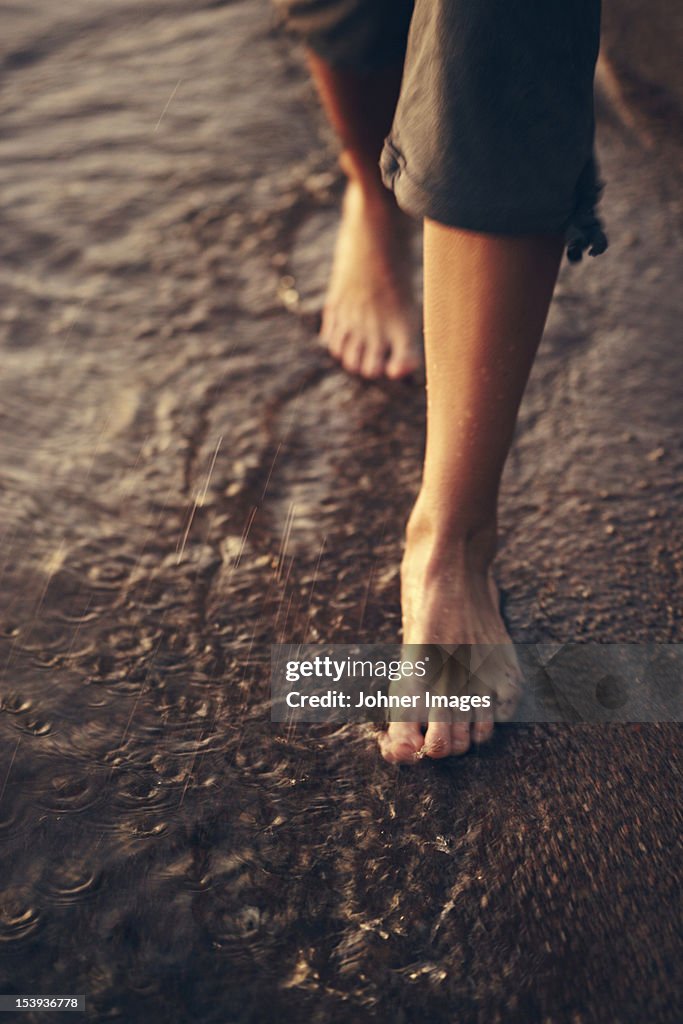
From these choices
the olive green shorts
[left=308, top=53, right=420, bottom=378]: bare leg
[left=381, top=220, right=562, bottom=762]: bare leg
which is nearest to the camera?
the olive green shorts

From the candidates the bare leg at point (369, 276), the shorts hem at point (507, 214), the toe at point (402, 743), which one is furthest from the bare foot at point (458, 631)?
the bare leg at point (369, 276)

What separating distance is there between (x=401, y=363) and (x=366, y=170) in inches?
14.5

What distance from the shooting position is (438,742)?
48.8 inches

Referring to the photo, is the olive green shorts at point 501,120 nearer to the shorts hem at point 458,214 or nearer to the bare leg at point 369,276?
the shorts hem at point 458,214

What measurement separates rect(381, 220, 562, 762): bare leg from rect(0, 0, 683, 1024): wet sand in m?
0.07

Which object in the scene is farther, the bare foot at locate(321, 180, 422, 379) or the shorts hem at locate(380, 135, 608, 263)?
the bare foot at locate(321, 180, 422, 379)

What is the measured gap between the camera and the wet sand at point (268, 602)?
42.1 inches

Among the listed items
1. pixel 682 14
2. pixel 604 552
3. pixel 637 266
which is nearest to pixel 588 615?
pixel 604 552

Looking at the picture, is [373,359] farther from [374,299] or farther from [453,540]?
[453,540]

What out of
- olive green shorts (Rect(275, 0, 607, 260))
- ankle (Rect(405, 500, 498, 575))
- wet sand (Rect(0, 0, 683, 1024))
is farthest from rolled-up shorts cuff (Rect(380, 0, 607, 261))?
wet sand (Rect(0, 0, 683, 1024))

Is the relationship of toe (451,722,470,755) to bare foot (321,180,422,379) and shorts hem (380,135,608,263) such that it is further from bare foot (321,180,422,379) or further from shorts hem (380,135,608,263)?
bare foot (321,180,422,379)

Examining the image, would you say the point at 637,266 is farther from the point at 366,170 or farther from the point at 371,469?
the point at 371,469

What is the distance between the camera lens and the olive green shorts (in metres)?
0.99

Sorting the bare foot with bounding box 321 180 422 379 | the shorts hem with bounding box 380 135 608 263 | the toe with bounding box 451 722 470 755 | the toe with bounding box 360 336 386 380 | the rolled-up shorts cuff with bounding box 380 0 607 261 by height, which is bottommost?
the toe with bounding box 451 722 470 755
